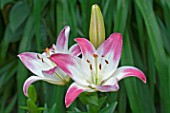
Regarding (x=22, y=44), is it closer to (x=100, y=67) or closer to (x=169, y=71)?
(x=169, y=71)

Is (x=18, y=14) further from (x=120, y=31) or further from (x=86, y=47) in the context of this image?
(x=86, y=47)

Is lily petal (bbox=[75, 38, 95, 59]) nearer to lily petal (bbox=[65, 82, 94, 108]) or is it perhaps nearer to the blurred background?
lily petal (bbox=[65, 82, 94, 108])

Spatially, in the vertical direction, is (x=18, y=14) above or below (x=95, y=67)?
above

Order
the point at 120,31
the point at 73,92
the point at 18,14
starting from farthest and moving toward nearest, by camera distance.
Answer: the point at 18,14, the point at 120,31, the point at 73,92

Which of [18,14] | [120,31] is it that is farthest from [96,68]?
[18,14]

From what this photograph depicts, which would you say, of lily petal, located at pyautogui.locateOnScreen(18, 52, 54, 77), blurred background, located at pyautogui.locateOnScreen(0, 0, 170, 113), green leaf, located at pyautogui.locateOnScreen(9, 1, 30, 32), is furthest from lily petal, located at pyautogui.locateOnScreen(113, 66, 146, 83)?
green leaf, located at pyautogui.locateOnScreen(9, 1, 30, 32)

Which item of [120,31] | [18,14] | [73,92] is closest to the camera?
[73,92]

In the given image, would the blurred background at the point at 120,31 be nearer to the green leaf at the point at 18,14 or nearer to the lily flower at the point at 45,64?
the green leaf at the point at 18,14
